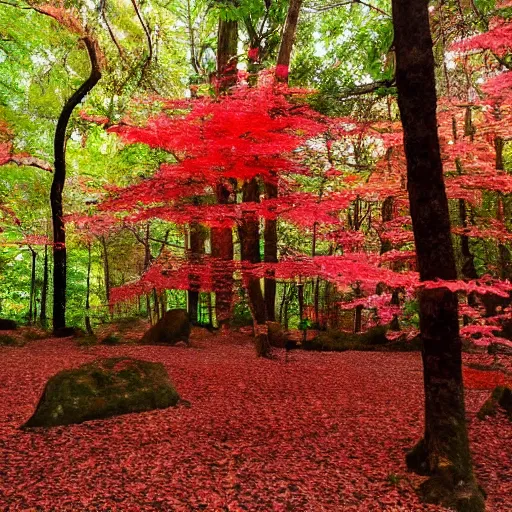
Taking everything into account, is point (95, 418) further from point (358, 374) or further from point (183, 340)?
point (183, 340)

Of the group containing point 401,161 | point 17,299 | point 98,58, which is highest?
point 98,58

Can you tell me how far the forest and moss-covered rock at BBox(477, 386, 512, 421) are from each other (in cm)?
4

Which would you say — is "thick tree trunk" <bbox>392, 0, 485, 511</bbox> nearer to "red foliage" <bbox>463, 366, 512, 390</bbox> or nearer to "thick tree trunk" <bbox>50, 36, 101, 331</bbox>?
"red foliage" <bbox>463, 366, 512, 390</bbox>

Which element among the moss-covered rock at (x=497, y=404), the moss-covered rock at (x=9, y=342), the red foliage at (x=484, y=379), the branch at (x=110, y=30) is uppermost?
the branch at (x=110, y=30)

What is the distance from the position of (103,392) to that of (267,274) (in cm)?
438

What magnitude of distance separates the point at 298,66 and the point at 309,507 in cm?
1062

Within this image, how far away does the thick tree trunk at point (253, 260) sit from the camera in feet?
27.9

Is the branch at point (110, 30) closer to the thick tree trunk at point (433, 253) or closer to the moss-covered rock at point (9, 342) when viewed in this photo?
the thick tree trunk at point (433, 253)

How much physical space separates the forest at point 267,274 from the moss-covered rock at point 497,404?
0.04 metres

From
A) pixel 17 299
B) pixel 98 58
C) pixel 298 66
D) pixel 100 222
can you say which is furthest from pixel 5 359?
pixel 17 299

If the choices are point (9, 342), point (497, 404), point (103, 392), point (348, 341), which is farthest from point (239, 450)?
point (348, 341)

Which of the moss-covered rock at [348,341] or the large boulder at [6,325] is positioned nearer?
the moss-covered rock at [348,341]

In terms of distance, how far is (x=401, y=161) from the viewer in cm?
919

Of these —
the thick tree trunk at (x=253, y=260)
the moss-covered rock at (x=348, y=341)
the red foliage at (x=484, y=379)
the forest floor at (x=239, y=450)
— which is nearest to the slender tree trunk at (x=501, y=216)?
the red foliage at (x=484, y=379)
